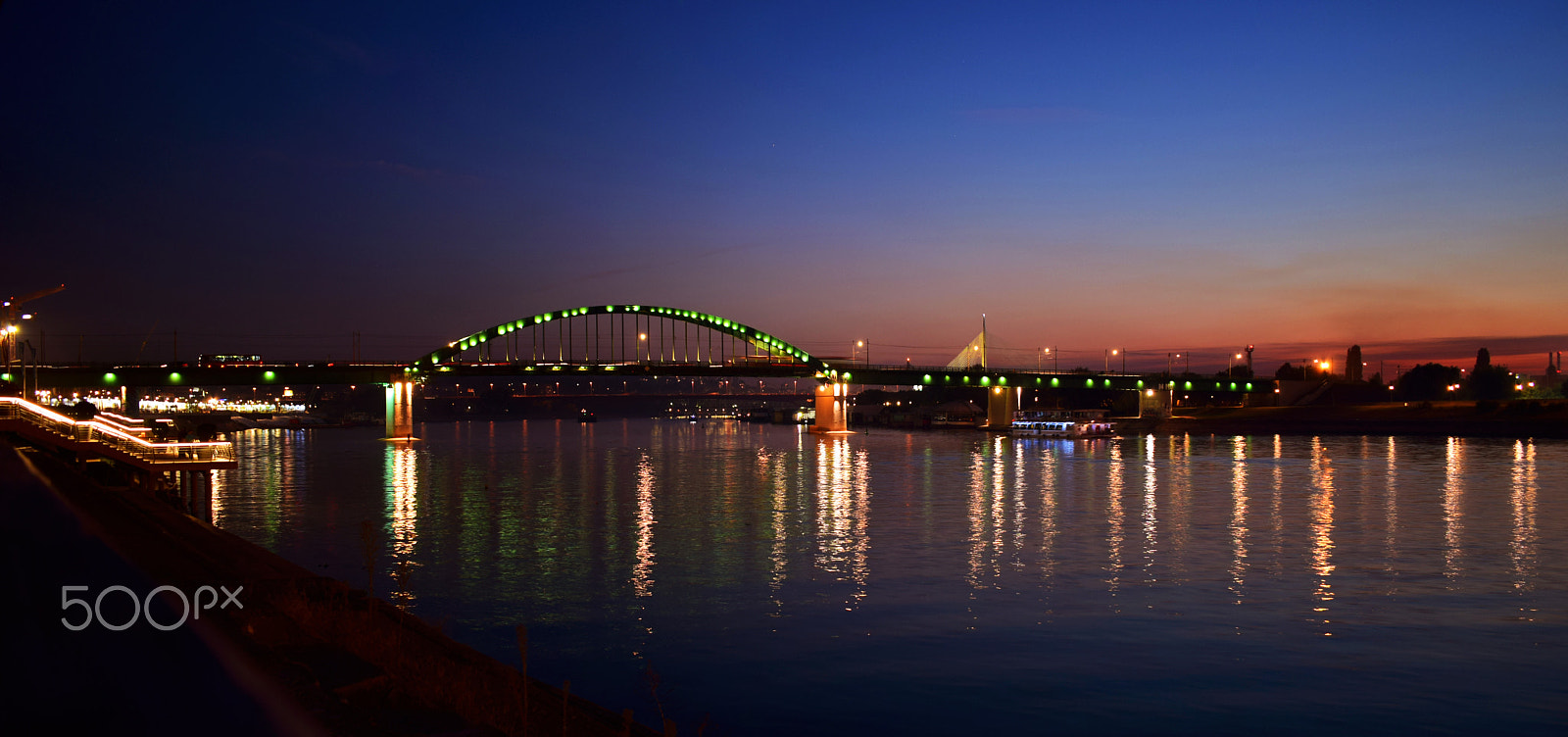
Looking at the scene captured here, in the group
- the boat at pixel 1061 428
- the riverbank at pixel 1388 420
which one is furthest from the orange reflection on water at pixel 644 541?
the riverbank at pixel 1388 420

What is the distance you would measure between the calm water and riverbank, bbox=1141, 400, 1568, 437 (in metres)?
65.2

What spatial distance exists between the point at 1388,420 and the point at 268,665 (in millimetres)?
139594

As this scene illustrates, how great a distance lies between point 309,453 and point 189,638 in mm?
97528

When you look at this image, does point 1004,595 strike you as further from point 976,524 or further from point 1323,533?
Answer: point 1323,533

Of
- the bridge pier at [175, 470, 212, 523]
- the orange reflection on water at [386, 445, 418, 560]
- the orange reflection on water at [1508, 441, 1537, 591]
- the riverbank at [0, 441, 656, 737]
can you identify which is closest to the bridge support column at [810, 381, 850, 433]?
the orange reflection on water at [386, 445, 418, 560]

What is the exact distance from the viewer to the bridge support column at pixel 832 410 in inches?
6447

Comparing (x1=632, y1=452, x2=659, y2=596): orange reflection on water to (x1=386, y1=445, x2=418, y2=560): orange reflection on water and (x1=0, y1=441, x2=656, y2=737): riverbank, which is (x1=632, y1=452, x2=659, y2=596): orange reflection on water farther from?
(x1=0, y1=441, x2=656, y2=737): riverbank

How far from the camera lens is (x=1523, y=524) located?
123 ft

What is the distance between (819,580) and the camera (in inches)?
1080

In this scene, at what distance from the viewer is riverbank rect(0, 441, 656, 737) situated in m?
9.98

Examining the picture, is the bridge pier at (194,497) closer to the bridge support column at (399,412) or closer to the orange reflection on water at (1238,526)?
the orange reflection on water at (1238,526)

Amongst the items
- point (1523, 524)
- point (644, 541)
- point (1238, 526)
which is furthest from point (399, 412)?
point (1523, 524)

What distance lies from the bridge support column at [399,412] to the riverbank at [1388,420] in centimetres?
10054

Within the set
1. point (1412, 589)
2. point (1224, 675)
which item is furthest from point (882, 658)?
point (1412, 589)
